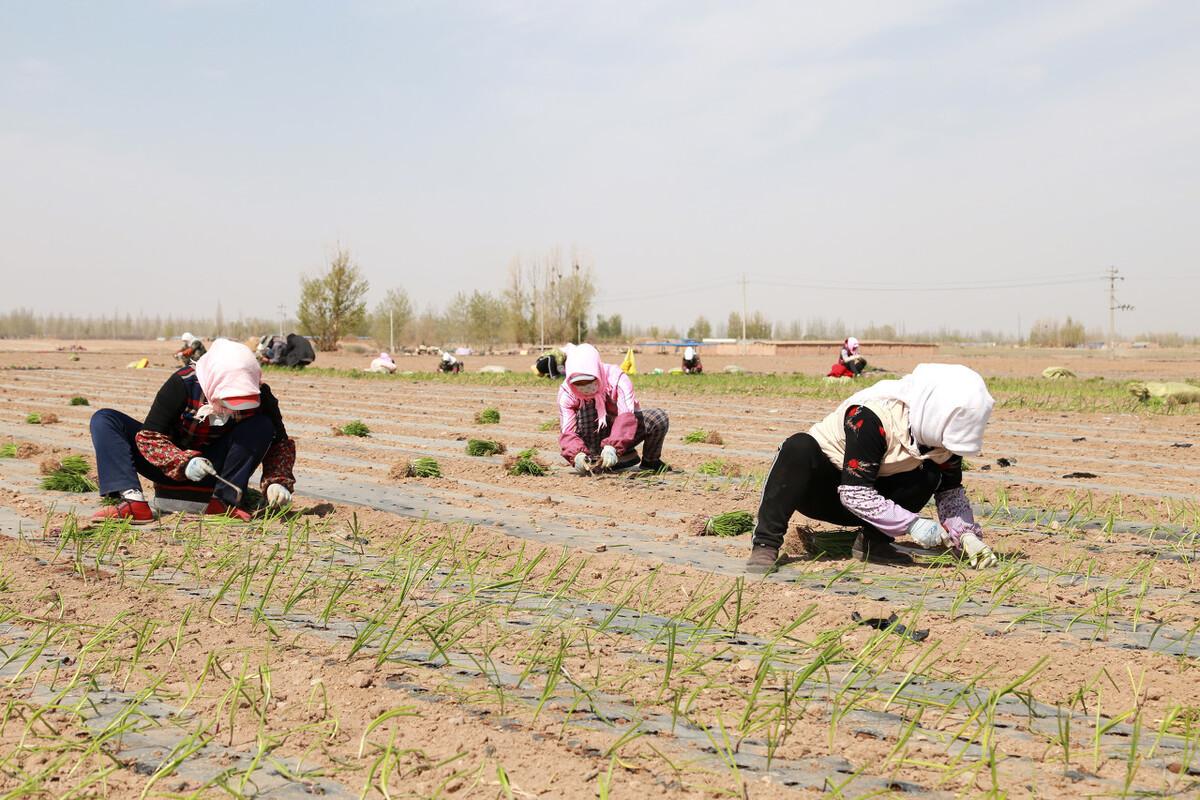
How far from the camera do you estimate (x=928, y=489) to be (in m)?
4.55

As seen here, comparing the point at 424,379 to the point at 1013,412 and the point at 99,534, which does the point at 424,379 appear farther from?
the point at 99,534

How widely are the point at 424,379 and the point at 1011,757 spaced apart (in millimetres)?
19860

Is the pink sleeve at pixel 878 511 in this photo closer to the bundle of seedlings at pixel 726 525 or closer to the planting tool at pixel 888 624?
the planting tool at pixel 888 624

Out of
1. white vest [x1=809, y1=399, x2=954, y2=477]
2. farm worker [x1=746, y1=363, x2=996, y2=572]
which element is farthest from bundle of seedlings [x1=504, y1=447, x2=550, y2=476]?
white vest [x1=809, y1=399, x2=954, y2=477]

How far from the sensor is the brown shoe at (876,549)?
4.52 metres

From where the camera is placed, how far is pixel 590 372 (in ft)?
23.6

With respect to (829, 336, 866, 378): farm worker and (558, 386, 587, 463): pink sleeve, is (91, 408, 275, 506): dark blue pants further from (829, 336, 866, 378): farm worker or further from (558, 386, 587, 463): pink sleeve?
(829, 336, 866, 378): farm worker

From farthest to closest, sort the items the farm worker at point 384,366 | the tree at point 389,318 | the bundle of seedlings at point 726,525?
the tree at point 389,318, the farm worker at point 384,366, the bundle of seedlings at point 726,525

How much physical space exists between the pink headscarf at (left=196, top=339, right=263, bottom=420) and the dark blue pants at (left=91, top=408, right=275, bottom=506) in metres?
0.26

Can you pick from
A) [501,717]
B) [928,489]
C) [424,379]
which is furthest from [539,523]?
[424,379]

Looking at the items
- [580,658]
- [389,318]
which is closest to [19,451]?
[580,658]

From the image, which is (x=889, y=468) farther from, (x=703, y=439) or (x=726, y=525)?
(x=703, y=439)

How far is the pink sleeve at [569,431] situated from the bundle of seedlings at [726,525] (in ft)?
7.39

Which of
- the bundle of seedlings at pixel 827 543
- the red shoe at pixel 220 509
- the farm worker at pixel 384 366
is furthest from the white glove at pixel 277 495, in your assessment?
the farm worker at pixel 384 366
